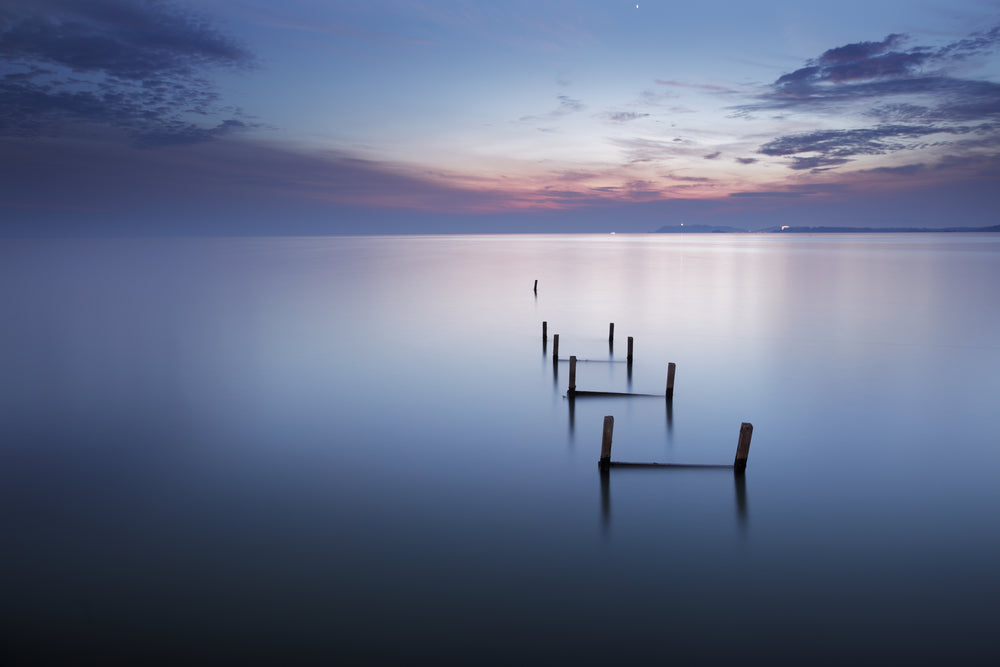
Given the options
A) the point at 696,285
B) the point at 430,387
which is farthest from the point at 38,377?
the point at 696,285

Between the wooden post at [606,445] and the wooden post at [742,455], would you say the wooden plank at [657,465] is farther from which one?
the wooden post at [742,455]

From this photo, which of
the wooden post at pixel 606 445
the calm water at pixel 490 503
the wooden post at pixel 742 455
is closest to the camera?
the calm water at pixel 490 503

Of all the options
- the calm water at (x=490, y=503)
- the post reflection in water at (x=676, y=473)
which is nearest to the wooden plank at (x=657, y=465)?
the post reflection in water at (x=676, y=473)

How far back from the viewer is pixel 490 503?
12289 mm

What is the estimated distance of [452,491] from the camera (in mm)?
12836

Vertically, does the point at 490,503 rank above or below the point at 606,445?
below

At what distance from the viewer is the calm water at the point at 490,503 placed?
8.36 metres

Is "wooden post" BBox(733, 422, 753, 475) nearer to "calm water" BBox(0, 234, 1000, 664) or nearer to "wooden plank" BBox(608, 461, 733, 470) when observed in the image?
"wooden plank" BBox(608, 461, 733, 470)

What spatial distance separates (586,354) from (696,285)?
114 ft

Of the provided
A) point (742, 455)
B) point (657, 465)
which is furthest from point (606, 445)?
point (742, 455)

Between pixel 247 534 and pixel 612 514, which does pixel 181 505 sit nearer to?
pixel 247 534

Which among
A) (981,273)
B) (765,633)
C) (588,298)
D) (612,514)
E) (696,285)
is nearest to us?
(765,633)

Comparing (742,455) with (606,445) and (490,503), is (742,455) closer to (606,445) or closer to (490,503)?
(606,445)

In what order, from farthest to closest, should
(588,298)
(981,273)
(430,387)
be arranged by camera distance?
1. (981,273)
2. (588,298)
3. (430,387)
